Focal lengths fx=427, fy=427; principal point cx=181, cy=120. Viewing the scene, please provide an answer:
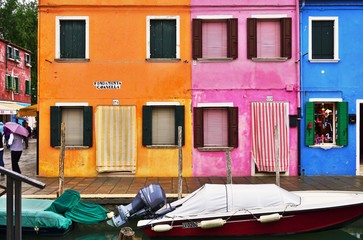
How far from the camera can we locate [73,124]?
14414 millimetres

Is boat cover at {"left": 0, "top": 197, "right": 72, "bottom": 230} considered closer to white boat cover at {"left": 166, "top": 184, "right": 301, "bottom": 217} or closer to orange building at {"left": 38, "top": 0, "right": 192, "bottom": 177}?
white boat cover at {"left": 166, "top": 184, "right": 301, "bottom": 217}

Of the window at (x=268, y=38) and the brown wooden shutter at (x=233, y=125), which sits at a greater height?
the window at (x=268, y=38)

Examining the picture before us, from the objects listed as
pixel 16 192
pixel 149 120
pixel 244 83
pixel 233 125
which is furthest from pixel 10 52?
pixel 16 192

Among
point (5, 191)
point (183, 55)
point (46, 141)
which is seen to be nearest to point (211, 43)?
point (183, 55)

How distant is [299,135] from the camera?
566 inches

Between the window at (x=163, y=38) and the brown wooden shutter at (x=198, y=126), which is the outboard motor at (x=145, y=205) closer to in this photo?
the brown wooden shutter at (x=198, y=126)

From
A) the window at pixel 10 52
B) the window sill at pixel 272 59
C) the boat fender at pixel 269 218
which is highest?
the window at pixel 10 52

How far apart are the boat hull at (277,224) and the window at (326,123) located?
5.17m

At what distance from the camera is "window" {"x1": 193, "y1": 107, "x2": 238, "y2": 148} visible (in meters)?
14.2

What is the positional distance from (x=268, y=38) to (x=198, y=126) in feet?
12.5

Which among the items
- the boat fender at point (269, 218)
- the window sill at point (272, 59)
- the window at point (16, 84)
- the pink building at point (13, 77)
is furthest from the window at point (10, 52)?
the boat fender at point (269, 218)

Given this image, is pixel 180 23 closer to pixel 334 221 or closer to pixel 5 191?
pixel 334 221

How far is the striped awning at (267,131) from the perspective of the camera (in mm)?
14164

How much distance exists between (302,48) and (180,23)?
4.19m
